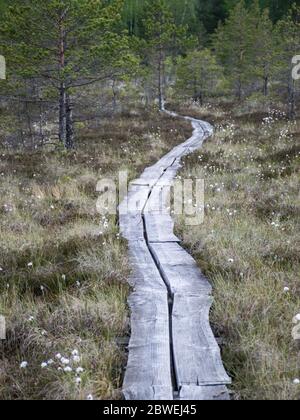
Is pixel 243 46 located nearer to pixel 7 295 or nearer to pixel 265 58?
pixel 265 58

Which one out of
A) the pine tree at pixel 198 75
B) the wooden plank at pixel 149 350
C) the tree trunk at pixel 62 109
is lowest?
the wooden plank at pixel 149 350

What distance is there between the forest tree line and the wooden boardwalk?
373 inches

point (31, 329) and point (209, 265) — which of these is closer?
point (31, 329)

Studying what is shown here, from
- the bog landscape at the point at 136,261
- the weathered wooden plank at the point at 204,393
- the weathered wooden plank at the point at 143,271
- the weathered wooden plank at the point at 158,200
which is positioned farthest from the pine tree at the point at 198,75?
the weathered wooden plank at the point at 204,393

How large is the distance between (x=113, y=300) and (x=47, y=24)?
13.7m

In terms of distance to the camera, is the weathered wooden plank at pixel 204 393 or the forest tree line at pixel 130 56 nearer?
the weathered wooden plank at pixel 204 393

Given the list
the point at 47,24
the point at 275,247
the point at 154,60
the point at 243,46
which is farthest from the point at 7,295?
the point at 243,46

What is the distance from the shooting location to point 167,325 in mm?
4160

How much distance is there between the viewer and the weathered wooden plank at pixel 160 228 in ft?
22.2

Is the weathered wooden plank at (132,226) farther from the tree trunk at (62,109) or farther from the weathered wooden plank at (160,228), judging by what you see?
the tree trunk at (62,109)

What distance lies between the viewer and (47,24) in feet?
50.5

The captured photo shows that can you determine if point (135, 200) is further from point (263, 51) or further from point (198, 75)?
point (198, 75)

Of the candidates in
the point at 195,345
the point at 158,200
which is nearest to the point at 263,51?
the point at 158,200

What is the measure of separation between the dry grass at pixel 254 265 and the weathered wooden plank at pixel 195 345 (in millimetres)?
129
